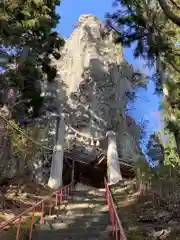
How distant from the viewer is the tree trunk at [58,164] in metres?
19.5

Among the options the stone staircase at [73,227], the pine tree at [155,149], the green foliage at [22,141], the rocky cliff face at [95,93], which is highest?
the rocky cliff face at [95,93]

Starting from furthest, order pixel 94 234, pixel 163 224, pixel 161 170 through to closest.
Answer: pixel 161 170 < pixel 163 224 < pixel 94 234

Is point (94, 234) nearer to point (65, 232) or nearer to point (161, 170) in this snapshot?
point (65, 232)

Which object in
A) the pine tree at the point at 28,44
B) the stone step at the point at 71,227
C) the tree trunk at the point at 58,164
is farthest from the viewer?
the tree trunk at the point at 58,164

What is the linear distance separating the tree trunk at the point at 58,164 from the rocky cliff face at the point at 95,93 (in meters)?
4.86

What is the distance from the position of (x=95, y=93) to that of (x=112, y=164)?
10628mm

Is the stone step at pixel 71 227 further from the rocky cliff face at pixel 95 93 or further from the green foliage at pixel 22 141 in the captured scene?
the rocky cliff face at pixel 95 93

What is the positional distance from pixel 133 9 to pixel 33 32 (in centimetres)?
414

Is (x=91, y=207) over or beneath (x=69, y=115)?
beneath

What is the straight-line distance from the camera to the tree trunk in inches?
766

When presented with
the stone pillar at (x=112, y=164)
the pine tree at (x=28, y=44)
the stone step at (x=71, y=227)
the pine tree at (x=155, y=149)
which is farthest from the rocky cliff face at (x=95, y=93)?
the stone step at (x=71, y=227)

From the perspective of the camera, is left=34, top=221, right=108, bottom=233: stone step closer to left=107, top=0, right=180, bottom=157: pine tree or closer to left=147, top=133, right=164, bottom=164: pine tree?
left=107, top=0, right=180, bottom=157: pine tree

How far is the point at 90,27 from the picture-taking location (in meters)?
→ 41.2

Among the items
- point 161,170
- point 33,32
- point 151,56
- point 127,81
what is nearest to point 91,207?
point 161,170
